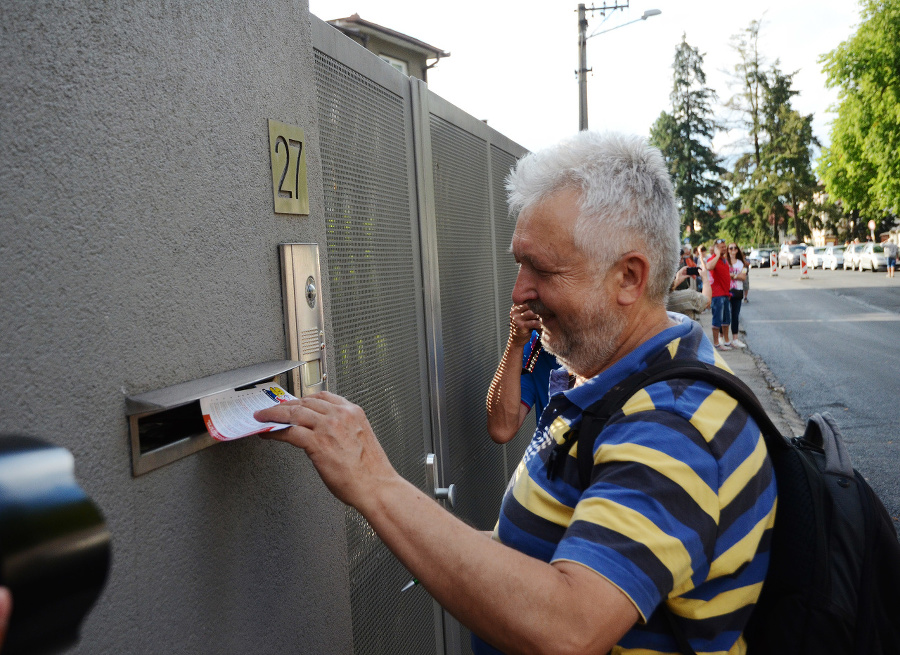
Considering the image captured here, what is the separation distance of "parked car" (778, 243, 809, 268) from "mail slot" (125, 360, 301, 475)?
53.6m

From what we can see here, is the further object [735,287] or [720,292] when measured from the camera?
[735,287]

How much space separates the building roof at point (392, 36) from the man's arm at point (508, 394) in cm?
1712

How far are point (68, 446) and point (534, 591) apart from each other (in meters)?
0.73

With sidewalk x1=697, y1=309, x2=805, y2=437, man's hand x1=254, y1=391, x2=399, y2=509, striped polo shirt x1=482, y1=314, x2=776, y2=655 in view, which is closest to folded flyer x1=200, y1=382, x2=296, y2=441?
man's hand x1=254, y1=391, x2=399, y2=509

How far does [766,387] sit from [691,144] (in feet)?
166

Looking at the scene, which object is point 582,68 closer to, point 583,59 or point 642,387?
point 583,59

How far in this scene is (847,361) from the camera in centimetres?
1158

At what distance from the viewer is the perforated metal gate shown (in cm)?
209

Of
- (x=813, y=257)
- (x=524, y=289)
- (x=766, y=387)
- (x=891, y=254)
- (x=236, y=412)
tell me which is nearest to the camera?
(x=236, y=412)

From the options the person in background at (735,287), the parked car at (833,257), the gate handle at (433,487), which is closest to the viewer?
the gate handle at (433,487)

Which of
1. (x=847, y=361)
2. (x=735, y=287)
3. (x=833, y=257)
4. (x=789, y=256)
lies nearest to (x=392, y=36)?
(x=735, y=287)

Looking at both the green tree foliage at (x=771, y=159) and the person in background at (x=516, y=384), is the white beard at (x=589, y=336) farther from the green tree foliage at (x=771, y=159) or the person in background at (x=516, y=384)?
the green tree foliage at (x=771, y=159)

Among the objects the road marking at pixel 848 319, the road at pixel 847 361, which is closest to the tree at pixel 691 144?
the road at pixel 847 361

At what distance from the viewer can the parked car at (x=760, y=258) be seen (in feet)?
169
